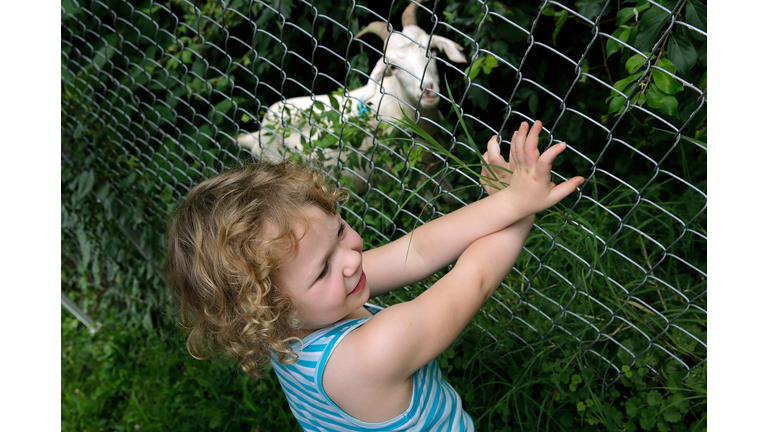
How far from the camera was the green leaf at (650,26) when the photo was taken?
127 centimetres

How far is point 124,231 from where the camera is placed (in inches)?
119

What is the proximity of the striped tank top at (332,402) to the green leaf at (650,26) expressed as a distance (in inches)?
36.1

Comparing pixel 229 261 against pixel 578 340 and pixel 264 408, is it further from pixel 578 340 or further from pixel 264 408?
pixel 264 408

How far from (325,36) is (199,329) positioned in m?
2.40

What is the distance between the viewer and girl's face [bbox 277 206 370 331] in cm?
111

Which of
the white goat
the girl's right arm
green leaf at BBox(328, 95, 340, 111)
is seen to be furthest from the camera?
the white goat

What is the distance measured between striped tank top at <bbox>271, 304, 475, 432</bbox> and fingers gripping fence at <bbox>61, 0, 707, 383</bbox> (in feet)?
1.84

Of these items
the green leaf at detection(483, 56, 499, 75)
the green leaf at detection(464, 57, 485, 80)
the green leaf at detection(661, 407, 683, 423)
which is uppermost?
the green leaf at detection(483, 56, 499, 75)

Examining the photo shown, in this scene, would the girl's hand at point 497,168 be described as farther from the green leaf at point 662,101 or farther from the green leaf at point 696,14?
the green leaf at point 696,14

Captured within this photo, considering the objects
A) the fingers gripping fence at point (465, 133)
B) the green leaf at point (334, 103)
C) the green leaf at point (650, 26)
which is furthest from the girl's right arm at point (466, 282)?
the green leaf at point (334, 103)

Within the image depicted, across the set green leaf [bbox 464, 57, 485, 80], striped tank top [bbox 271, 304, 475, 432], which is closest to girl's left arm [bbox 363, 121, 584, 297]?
striped tank top [bbox 271, 304, 475, 432]

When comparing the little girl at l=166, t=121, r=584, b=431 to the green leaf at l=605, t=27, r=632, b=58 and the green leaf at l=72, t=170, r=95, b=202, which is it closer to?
the green leaf at l=605, t=27, r=632, b=58

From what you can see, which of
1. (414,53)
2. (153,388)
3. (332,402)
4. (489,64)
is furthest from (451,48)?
(153,388)

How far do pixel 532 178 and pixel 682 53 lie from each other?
508mm
